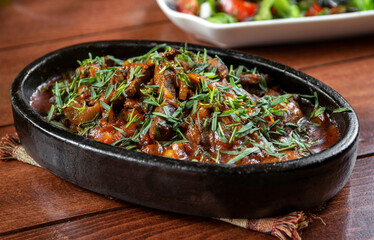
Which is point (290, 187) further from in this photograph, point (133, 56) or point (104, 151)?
point (133, 56)

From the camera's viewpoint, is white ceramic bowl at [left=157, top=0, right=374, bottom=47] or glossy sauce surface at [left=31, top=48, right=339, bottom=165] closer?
glossy sauce surface at [left=31, top=48, right=339, bottom=165]

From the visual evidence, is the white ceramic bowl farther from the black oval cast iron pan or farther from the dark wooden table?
the black oval cast iron pan

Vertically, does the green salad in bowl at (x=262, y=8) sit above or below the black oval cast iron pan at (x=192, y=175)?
below

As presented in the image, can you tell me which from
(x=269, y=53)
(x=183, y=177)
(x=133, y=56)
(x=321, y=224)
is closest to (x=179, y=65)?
(x=133, y=56)

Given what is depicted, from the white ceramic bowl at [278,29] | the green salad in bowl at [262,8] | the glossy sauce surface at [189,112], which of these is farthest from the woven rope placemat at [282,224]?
the green salad in bowl at [262,8]

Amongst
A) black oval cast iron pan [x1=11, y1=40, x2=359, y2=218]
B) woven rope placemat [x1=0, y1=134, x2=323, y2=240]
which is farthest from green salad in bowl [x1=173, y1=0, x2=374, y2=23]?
woven rope placemat [x1=0, y1=134, x2=323, y2=240]

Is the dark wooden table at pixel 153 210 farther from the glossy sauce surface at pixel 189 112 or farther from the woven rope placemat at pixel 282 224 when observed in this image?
the glossy sauce surface at pixel 189 112
